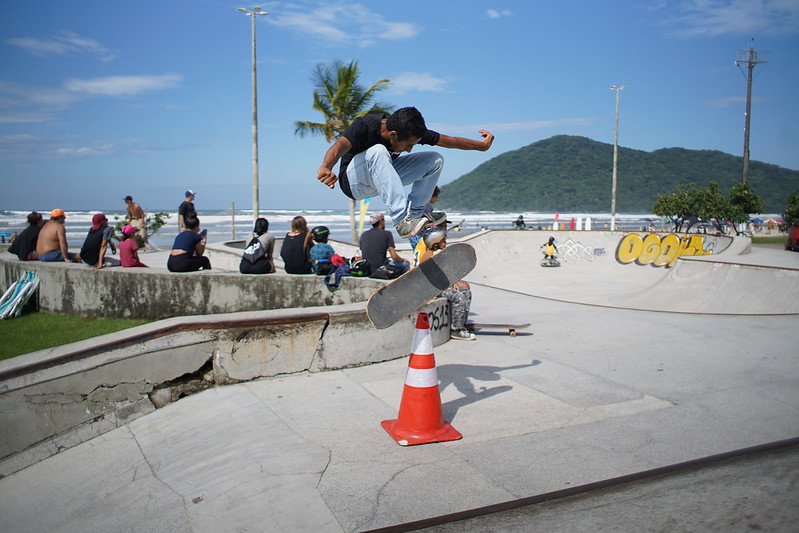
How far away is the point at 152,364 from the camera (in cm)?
438

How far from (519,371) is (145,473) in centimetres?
347

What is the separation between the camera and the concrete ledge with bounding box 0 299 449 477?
3773 millimetres

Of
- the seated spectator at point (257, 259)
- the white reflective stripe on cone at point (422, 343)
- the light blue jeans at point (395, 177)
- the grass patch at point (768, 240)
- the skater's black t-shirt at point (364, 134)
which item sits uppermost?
the skater's black t-shirt at point (364, 134)

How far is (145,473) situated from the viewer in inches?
136

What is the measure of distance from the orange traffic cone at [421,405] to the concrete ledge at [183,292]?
316 cm

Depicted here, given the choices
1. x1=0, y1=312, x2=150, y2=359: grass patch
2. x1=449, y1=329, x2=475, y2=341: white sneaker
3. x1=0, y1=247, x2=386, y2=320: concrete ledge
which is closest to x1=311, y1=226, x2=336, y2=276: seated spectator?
x1=0, y1=247, x2=386, y2=320: concrete ledge

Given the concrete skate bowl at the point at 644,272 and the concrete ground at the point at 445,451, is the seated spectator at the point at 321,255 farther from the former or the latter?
the concrete skate bowl at the point at 644,272

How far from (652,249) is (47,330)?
17.5 metres

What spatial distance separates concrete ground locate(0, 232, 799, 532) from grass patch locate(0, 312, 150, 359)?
10.00 ft

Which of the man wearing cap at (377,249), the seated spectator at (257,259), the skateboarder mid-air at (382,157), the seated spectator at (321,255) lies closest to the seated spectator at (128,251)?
the seated spectator at (257,259)

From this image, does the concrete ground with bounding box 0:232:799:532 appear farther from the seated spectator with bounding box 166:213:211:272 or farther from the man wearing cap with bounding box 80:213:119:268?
the man wearing cap with bounding box 80:213:119:268

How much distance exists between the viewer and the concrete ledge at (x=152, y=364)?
3773 mm

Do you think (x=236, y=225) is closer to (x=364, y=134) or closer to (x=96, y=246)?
(x=96, y=246)

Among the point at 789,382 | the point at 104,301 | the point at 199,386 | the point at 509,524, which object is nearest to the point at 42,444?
the point at 199,386
